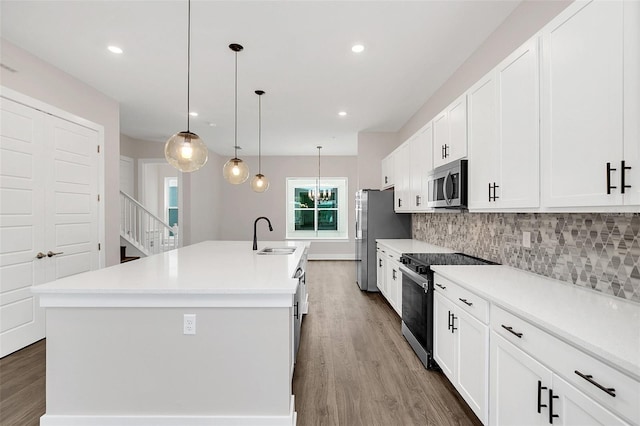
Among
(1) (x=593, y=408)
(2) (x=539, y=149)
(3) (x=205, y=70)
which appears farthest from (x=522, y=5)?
(3) (x=205, y=70)

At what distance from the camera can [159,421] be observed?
6.32 feet

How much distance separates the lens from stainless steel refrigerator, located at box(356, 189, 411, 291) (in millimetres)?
5316

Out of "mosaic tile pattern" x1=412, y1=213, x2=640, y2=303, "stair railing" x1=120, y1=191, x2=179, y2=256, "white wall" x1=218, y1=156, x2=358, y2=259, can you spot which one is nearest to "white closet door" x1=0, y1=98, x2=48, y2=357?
"stair railing" x1=120, y1=191, x2=179, y2=256

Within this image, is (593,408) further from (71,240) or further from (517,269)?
(71,240)

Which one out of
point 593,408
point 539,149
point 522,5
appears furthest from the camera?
point 522,5

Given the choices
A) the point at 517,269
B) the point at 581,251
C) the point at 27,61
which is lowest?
the point at 517,269

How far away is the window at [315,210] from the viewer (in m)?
8.95

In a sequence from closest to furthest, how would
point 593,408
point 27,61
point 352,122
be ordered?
point 593,408 < point 27,61 < point 352,122

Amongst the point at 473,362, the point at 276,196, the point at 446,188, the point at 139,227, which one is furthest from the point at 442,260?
the point at 276,196

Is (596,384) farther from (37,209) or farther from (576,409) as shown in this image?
(37,209)

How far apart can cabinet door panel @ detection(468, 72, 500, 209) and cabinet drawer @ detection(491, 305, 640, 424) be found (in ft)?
3.35

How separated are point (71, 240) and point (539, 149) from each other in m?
4.57

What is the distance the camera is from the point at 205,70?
11.7ft

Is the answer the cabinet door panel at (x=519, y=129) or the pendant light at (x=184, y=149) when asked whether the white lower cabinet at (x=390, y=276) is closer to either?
the cabinet door panel at (x=519, y=129)
